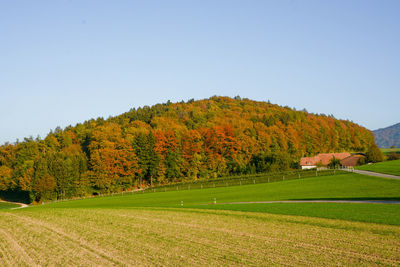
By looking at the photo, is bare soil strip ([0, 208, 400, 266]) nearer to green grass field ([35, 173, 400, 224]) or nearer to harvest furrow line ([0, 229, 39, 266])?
harvest furrow line ([0, 229, 39, 266])

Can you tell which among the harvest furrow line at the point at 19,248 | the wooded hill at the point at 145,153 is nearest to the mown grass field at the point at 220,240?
the harvest furrow line at the point at 19,248

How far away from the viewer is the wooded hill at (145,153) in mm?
84375

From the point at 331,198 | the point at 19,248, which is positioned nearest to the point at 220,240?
the point at 19,248

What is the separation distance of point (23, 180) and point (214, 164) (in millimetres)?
47104

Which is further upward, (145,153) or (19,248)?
(145,153)

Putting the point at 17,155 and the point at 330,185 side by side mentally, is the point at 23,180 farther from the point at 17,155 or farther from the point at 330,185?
the point at 330,185

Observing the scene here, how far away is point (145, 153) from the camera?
294 feet

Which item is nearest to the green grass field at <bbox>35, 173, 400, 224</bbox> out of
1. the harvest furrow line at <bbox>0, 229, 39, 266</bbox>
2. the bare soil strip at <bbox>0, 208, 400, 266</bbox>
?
the bare soil strip at <bbox>0, 208, 400, 266</bbox>

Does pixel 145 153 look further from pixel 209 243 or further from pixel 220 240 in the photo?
pixel 209 243

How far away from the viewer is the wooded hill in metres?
84.4

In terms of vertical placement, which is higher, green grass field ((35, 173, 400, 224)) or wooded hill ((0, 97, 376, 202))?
wooded hill ((0, 97, 376, 202))

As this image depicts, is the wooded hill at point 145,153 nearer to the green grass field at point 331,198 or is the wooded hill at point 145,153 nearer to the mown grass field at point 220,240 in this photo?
the green grass field at point 331,198

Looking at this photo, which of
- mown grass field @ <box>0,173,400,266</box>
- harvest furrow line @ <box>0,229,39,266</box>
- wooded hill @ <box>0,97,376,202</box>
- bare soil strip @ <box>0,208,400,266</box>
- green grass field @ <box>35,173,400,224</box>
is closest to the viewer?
bare soil strip @ <box>0,208,400,266</box>

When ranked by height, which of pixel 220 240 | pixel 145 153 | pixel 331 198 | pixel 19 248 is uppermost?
pixel 145 153
